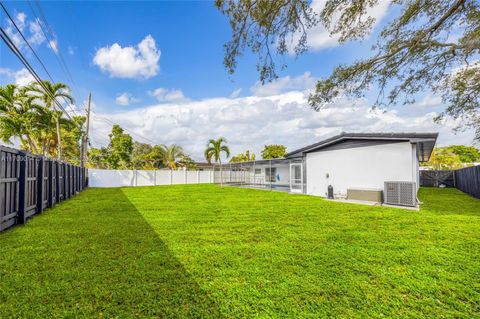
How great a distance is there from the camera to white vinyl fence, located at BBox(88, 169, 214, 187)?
20891mm

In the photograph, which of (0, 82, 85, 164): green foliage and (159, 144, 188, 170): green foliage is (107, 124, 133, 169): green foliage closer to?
(159, 144, 188, 170): green foliage

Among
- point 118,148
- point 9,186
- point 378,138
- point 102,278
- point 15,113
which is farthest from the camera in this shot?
point 118,148

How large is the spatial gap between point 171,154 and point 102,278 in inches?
1126

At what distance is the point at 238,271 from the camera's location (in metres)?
3.12

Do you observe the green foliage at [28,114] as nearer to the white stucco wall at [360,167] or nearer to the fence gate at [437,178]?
the white stucco wall at [360,167]

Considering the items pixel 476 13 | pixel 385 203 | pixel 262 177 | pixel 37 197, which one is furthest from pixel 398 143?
pixel 262 177

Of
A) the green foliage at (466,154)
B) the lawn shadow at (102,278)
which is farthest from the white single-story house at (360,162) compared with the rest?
the green foliage at (466,154)

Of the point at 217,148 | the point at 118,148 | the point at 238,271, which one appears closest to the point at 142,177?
the point at 118,148

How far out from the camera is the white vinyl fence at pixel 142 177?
20891 millimetres

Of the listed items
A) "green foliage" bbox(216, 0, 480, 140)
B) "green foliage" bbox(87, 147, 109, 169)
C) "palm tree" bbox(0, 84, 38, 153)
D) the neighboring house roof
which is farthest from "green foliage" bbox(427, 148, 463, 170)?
"palm tree" bbox(0, 84, 38, 153)

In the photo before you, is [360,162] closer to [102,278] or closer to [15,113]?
[102,278]

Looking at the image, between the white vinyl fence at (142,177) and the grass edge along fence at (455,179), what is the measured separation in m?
22.6

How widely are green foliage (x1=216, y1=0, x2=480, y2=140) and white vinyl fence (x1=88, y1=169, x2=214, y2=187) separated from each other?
20018 millimetres

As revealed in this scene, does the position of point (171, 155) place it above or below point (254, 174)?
above
